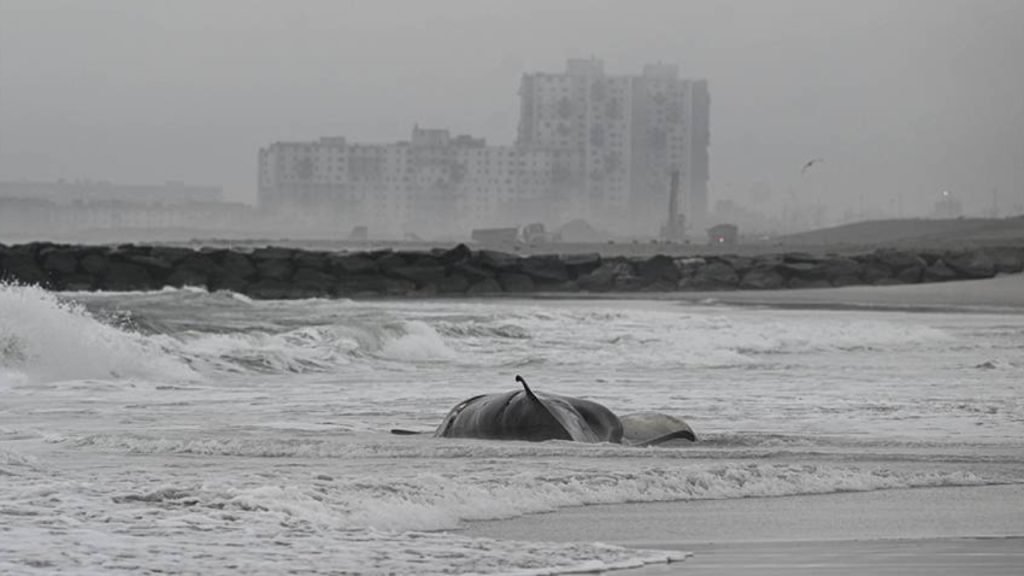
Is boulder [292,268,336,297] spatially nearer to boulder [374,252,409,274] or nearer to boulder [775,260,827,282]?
boulder [374,252,409,274]

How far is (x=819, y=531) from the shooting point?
6918 mm

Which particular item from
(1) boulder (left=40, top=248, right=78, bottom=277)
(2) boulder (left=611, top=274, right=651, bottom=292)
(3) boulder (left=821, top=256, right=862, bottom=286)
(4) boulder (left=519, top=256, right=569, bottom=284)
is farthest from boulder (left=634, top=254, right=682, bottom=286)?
(1) boulder (left=40, top=248, right=78, bottom=277)

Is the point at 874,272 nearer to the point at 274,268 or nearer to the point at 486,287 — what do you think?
the point at 486,287

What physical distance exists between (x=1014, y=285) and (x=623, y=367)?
23.5 metres

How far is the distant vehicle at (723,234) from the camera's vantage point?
82.4 metres

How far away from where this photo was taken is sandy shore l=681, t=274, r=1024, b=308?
32.7m

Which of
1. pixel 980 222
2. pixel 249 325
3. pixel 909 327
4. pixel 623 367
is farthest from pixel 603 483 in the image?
pixel 980 222

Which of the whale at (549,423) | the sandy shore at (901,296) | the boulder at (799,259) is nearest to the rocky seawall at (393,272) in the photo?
the boulder at (799,259)

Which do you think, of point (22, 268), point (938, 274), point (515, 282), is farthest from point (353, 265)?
point (938, 274)

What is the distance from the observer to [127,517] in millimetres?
6500

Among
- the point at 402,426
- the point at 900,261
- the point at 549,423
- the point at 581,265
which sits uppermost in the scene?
the point at 900,261

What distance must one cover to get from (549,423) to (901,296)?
26672 mm

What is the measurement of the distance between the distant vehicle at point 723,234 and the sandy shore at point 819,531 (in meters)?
74.2

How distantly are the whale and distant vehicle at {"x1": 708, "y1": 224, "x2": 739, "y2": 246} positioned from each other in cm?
7189
